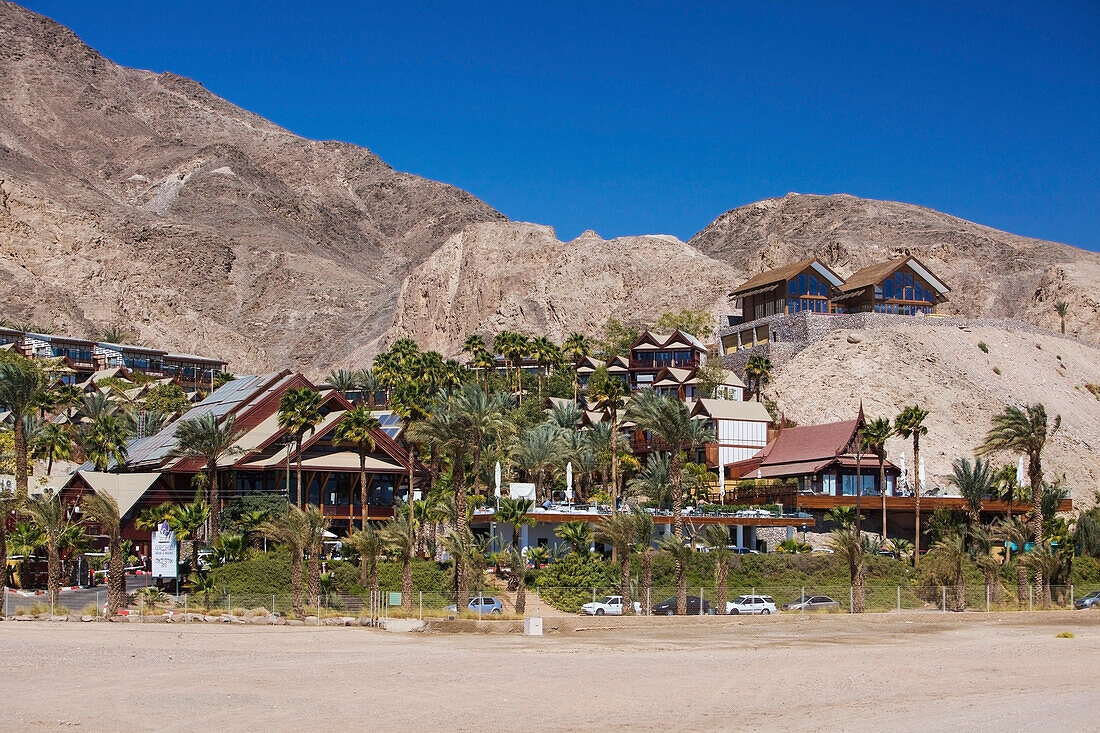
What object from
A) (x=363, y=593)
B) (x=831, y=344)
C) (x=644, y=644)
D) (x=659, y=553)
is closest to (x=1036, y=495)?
(x=659, y=553)

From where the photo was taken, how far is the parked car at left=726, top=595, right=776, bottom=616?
49219mm

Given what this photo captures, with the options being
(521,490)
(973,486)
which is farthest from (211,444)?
(973,486)

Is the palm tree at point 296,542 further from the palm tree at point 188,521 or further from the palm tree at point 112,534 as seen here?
the palm tree at point 188,521

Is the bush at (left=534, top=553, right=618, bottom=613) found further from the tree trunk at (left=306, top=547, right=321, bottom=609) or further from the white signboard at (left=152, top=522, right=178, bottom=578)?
the white signboard at (left=152, top=522, right=178, bottom=578)

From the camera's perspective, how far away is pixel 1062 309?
139375mm

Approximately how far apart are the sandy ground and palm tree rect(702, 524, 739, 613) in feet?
7.97

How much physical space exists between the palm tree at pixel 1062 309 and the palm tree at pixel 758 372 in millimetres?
58376

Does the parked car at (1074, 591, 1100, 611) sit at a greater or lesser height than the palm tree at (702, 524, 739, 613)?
lesser

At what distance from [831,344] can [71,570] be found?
5680 cm

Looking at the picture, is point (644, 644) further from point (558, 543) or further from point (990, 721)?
point (558, 543)

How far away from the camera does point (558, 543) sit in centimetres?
6119

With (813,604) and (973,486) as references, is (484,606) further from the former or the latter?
(973,486)

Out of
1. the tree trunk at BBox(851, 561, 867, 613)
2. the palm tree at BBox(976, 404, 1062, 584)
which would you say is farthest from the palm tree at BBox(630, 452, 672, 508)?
the tree trunk at BBox(851, 561, 867, 613)

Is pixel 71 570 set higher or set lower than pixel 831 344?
lower
